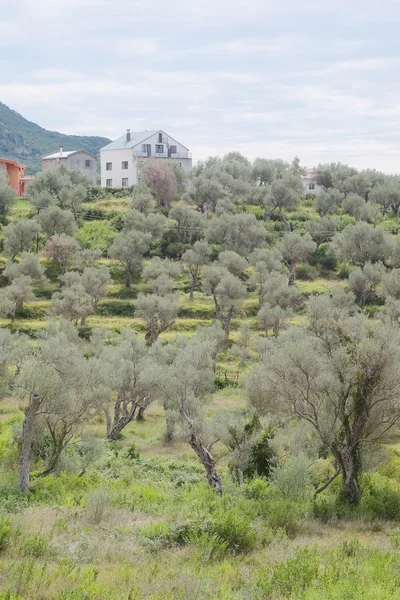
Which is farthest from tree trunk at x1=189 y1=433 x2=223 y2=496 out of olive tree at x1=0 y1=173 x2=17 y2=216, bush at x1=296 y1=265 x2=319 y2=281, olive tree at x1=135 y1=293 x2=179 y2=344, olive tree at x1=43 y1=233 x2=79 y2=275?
olive tree at x1=0 y1=173 x2=17 y2=216

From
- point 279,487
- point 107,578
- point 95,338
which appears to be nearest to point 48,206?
point 95,338

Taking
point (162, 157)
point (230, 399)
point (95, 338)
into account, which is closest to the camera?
point (230, 399)

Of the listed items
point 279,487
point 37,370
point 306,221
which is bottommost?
point 279,487

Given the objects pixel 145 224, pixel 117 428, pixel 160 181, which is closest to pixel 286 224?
pixel 160 181

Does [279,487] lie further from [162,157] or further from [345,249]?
[162,157]

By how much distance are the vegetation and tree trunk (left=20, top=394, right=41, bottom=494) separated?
0.22ft

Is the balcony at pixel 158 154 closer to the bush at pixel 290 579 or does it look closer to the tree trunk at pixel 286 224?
the tree trunk at pixel 286 224

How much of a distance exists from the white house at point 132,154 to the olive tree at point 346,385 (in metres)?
87.2

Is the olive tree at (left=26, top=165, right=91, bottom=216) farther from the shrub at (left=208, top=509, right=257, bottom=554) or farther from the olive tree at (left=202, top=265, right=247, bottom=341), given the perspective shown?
the shrub at (left=208, top=509, right=257, bottom=554)

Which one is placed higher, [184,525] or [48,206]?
[48,206]

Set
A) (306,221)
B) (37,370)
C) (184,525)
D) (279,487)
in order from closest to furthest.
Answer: (184,525) < (279,487) < (37,370) < (306,221)

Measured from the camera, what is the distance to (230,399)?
4500cm

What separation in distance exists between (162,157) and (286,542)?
101 meters

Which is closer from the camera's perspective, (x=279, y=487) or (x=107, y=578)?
(x=107, y=578)
